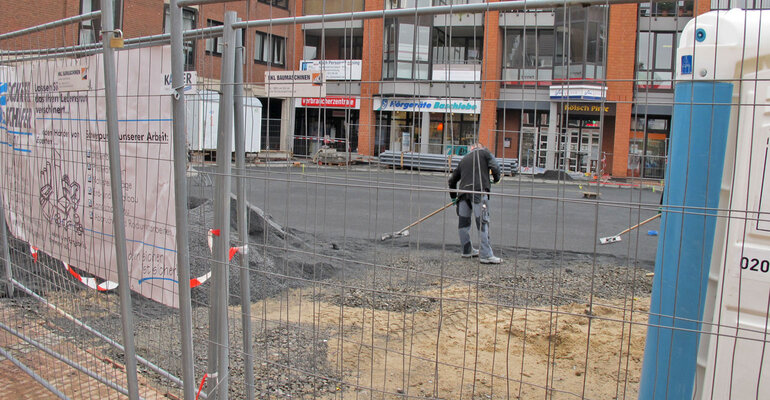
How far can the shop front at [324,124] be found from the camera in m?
2.63

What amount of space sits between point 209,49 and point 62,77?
3.35 feet

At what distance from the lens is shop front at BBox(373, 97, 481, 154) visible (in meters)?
2.41

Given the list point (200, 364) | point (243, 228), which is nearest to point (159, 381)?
point (200, 364)

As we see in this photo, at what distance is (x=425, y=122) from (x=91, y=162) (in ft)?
6.75

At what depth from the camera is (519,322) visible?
5594 millimetres

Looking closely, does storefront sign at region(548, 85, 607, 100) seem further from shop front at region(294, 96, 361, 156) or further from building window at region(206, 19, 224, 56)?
building window at region(206, 19, 224, 56)

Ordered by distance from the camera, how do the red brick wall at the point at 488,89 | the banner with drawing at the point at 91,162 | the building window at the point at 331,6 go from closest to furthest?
the red brick wall at the point at 488,89 < the banner with drawing at the point at 91,162 < the building window at the point at 331,6

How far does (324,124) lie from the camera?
2.70m

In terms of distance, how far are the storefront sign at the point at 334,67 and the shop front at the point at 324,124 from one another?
0.10 metres

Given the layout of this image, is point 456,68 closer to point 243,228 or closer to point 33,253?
point 243,228

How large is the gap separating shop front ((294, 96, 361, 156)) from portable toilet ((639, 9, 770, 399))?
52.5 inches

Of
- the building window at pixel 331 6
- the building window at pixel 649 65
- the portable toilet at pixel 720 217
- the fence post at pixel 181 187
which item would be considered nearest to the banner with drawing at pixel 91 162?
the fence post at pixel 181 187

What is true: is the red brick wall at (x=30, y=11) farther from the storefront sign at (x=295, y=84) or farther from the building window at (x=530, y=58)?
the building window at (x=530, y=58)

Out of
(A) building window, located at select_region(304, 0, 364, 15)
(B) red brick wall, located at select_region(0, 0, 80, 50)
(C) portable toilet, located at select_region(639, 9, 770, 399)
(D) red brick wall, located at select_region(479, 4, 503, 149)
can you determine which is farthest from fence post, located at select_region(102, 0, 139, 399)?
(B) red brick wall, located at select_region(0, 0, 80, 50)
